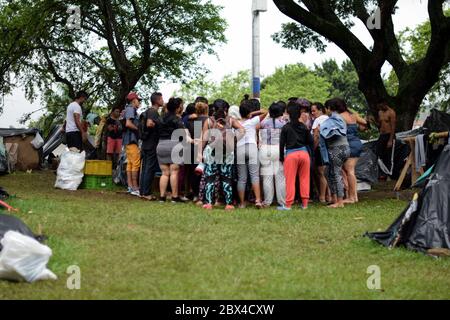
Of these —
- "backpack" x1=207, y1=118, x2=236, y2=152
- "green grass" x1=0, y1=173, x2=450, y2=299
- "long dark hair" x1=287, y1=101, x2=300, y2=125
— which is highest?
"long dark hair" x1=287, y1=101, x2=300, y2=125

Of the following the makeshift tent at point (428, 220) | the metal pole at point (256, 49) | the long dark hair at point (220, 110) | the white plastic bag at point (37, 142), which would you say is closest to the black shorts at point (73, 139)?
the metal pole at point (256, 49)

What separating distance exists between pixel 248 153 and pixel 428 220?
451 cm

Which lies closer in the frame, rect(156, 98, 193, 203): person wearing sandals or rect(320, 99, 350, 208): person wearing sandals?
rect(320, 99, 350, 208): person wearing sandals

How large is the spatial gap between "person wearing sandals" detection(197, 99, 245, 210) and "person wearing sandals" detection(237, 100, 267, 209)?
0.13 m

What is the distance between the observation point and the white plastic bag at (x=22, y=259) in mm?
6258

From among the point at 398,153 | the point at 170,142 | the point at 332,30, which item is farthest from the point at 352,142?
the point at 332,30

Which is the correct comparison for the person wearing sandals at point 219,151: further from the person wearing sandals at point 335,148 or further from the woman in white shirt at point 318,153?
the woman in white shirt at point 318,153

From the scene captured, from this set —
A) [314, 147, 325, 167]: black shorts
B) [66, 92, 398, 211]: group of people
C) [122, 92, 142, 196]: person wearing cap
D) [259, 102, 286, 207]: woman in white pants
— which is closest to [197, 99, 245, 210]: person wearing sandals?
[66, 92, 398, 211]: group of people

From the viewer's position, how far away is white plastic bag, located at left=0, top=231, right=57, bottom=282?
6258 mm

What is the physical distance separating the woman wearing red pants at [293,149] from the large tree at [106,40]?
8.77m

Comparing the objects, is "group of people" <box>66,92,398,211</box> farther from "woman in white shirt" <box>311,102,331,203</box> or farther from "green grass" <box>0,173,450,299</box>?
"green grass" <box>0,173,450,299</box>

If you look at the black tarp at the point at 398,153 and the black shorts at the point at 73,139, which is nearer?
the black shorts at the point at 73,139
